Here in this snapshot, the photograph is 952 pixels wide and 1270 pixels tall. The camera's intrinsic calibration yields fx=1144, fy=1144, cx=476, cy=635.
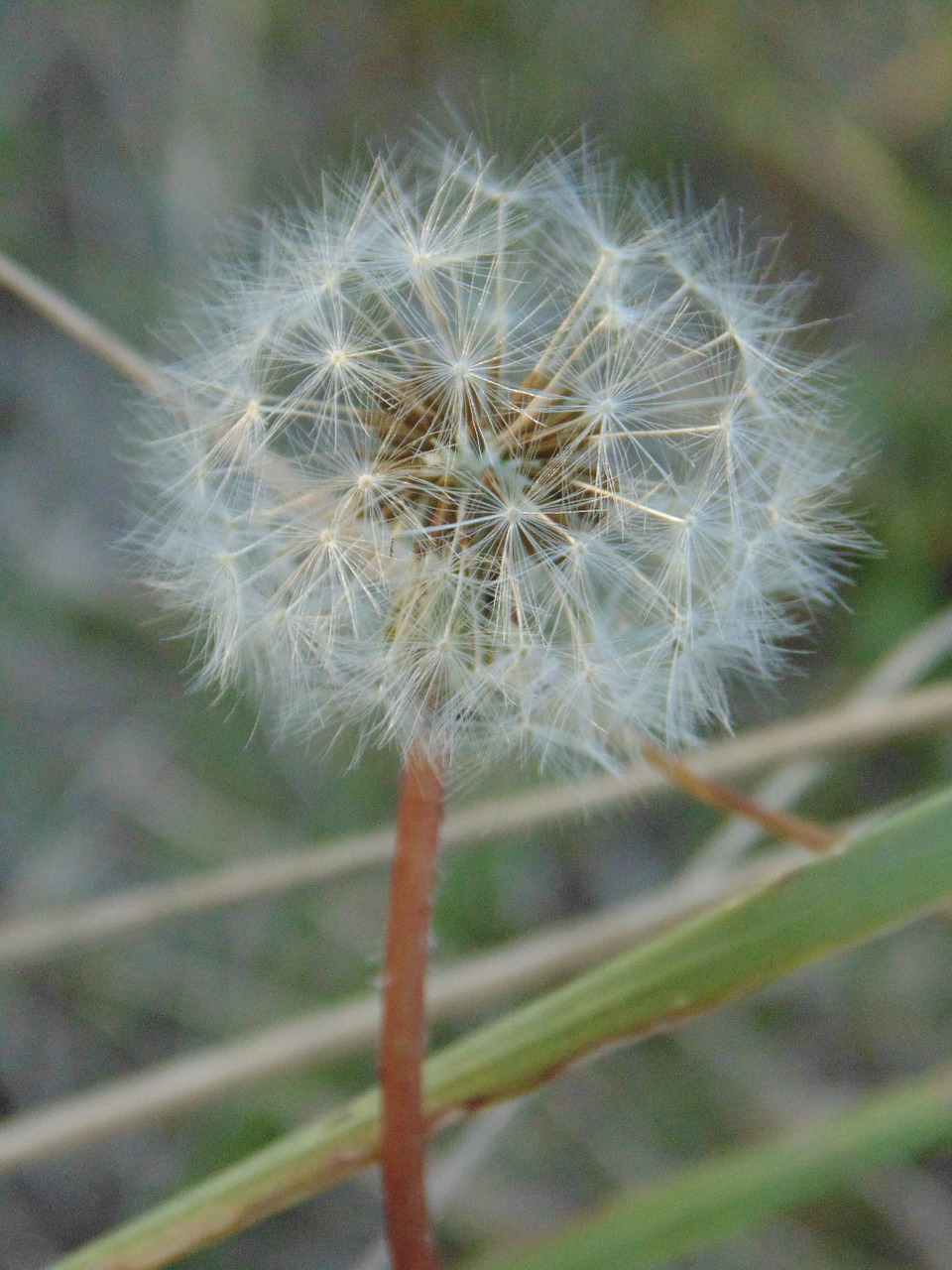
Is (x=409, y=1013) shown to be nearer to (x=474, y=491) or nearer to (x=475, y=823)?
(x=474, y=491)

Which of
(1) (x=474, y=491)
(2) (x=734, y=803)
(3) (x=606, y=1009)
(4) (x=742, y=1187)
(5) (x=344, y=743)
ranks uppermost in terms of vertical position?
(5) (x=344, y=743)

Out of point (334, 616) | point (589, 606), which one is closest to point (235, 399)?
point (334, 616)

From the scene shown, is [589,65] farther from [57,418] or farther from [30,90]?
[57,418]

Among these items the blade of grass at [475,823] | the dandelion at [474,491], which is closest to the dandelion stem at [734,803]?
the dandelion at [474,491]

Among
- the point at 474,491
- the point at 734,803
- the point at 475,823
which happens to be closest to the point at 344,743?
the point at 475,823

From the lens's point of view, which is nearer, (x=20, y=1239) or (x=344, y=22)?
(x=20, y=1239)

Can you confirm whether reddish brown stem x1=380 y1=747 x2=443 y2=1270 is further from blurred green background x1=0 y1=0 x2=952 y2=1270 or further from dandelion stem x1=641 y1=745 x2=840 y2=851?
blurred green background x1=0 y1=0 x2=952 y2=1270

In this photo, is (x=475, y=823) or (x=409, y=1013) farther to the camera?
(x=475, y=823)
